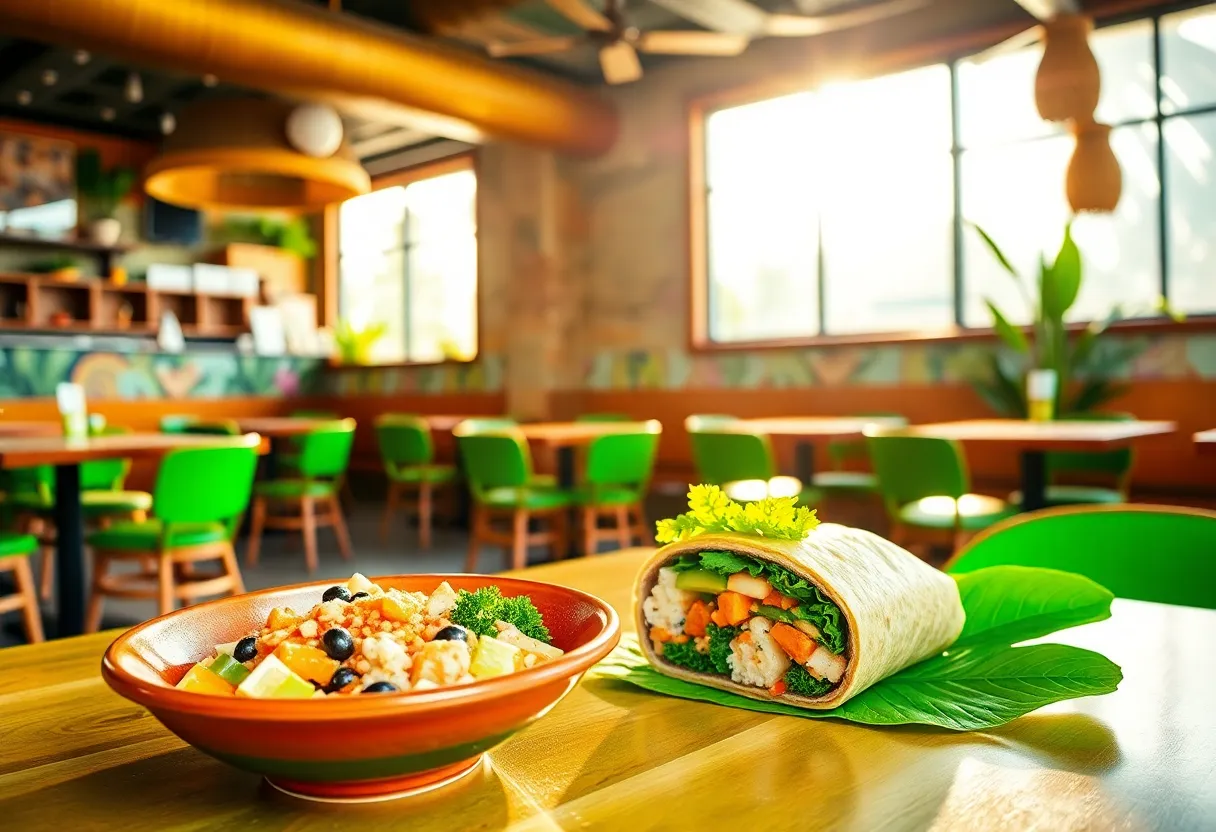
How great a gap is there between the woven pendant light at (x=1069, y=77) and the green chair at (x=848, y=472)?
152 centimetres

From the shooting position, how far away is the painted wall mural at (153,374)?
6695mm

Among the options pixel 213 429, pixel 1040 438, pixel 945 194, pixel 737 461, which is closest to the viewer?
pixel 1040 438

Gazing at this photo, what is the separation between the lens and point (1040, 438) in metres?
3.10

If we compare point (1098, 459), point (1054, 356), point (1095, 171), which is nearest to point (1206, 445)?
point (1095, 171)

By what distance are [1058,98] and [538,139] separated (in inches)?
147

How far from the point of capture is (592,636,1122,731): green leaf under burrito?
617mm

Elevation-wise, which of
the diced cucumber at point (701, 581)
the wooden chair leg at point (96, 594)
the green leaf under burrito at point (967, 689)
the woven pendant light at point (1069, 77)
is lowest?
the wooden chair leg at point (96, 594)

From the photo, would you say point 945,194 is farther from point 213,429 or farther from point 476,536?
point 213,429

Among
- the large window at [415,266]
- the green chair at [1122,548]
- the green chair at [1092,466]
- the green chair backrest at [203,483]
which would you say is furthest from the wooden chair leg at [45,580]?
the green chair at [1122,548]

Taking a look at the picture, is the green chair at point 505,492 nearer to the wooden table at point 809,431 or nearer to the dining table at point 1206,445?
the wooden table at point 809,431

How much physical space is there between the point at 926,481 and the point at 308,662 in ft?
9.85

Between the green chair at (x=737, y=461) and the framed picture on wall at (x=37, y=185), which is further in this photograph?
the framed picture on wall at (x=37, y=185)

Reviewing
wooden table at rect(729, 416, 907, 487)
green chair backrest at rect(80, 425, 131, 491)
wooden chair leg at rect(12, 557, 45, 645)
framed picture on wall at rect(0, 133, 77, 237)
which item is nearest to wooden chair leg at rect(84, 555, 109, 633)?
wooden chair leg at rect(12, 557, 45, 645)

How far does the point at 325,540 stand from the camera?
6.32 m
